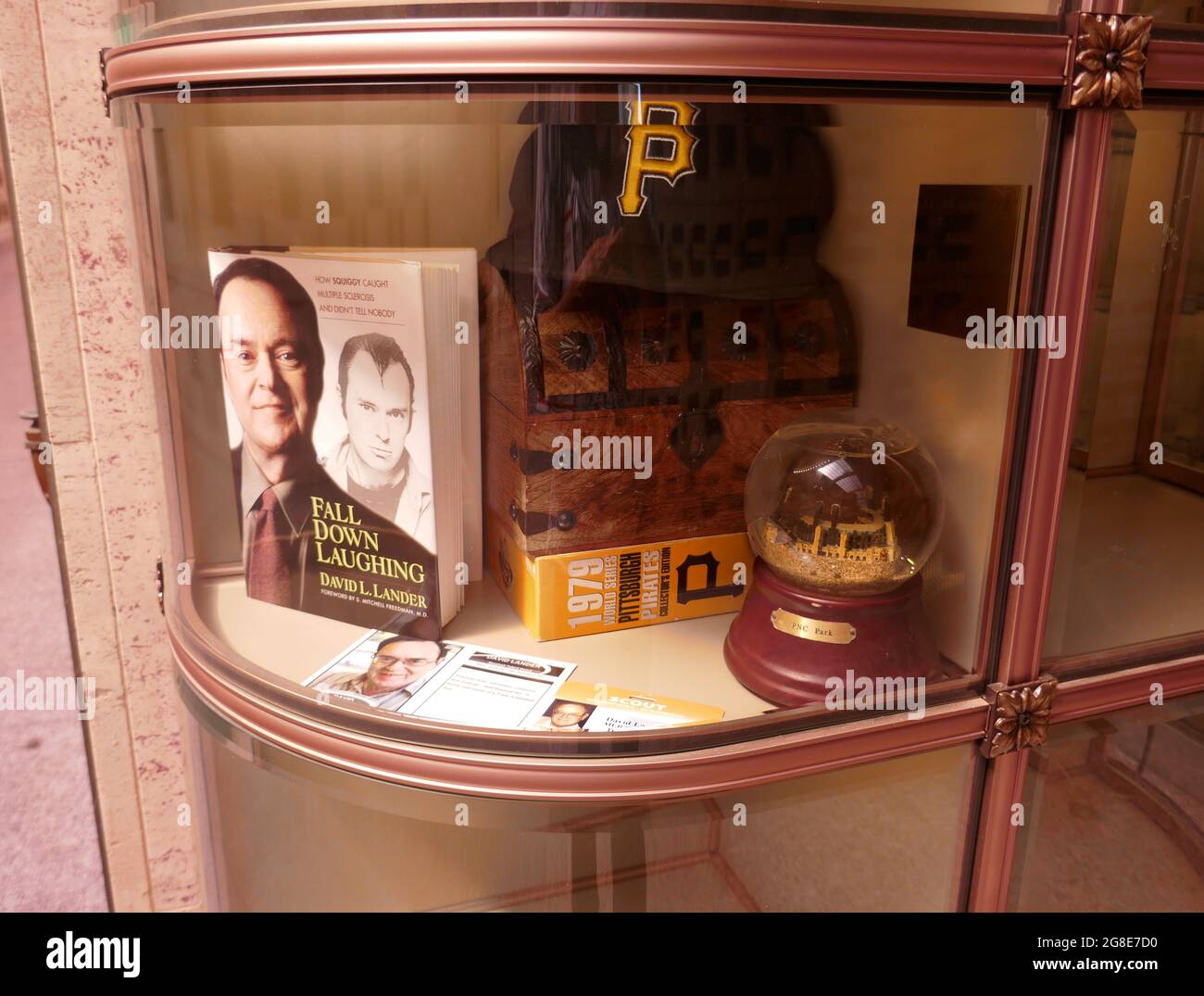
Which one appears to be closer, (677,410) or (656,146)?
(656,146)

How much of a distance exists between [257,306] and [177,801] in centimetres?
76

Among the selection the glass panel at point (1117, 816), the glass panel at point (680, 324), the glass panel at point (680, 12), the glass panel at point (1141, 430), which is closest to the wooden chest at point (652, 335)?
the glass panel at point (680, 324)

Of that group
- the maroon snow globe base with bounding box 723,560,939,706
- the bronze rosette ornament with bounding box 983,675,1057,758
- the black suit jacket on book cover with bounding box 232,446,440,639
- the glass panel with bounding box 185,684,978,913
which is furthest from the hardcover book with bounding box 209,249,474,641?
the bronze rosette ornament with bounding box 983,675,1057,758

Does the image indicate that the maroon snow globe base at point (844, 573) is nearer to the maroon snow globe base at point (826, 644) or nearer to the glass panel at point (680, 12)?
the maroon snow globe base at point (826, 644)

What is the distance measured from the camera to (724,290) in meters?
0.85

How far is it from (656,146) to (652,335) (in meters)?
0.17

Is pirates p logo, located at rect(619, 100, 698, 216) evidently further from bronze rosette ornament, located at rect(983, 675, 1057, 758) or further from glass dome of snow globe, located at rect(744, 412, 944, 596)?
bronze rosette ornament, located at rect(983, 675, 1057, 758)

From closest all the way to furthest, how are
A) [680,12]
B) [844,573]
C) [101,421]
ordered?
[680,12] → [844,573] → [101,421]

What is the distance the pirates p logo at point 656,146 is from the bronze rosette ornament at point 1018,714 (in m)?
0.49

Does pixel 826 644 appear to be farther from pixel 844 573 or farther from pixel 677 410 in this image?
pixel 677 410

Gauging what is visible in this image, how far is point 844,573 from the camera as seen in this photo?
0.83m

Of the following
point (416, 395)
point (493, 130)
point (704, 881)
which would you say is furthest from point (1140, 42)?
point (704, 881)

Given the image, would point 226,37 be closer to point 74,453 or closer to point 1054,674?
point 74,453

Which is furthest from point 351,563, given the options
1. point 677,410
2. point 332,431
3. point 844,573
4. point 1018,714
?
point 1018,714
